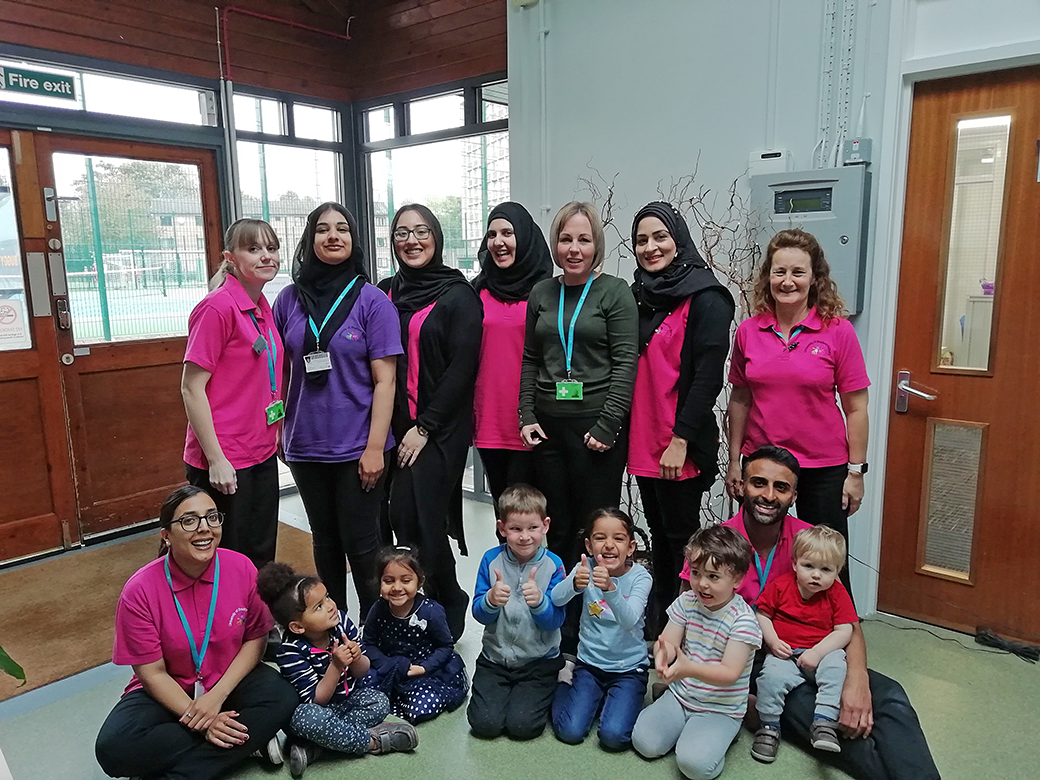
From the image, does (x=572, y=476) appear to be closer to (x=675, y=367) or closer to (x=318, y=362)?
(x=675, y=367)

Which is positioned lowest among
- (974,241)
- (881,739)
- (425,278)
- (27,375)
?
(881,739)

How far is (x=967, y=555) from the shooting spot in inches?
107

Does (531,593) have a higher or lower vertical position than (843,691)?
higher

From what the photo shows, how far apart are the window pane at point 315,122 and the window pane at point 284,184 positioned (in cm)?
10

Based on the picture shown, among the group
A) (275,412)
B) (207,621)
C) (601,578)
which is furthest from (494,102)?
(207,621)

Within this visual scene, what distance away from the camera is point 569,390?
2.36 metres

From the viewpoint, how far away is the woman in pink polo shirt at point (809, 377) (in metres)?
2.26

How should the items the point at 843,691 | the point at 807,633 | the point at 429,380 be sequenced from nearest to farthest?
the point at 843,691
the point at 807,633
the point at 429,380

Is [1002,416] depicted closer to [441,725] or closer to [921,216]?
[921,216]

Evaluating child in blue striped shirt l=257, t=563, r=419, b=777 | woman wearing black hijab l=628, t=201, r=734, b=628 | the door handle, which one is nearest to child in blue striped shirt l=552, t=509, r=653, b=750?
woman wearing black hijab l=628, t=201, r=734, b=628

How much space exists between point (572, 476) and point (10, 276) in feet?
9.46

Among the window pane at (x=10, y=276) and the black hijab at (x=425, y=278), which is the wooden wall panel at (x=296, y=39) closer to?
the window pane at (x=10, y=276)

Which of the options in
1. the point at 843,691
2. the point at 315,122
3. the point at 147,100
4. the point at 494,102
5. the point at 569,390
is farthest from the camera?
the point at 315,122

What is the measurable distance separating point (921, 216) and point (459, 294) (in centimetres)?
165
